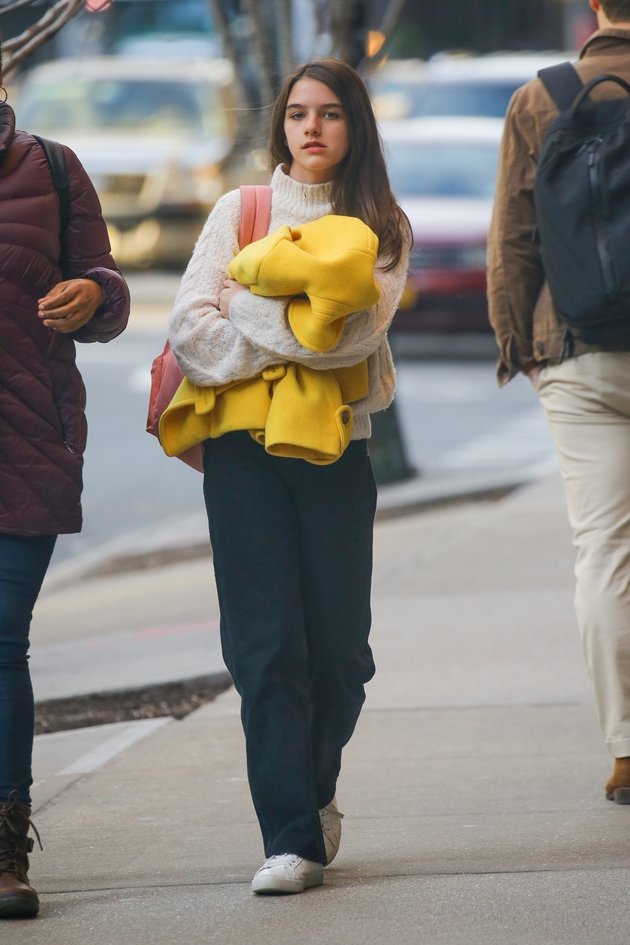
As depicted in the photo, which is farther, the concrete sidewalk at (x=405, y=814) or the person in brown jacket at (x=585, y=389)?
the person in brown jacket at (x=585, y=389)

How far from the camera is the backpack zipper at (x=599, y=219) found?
15.3ft

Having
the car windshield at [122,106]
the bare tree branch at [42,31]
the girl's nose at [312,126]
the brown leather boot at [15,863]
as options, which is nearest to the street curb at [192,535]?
the bare tree branch at [42,31]

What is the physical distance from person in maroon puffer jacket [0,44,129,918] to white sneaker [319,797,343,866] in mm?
661

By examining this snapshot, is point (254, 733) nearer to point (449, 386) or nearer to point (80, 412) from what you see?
point (80, 412)

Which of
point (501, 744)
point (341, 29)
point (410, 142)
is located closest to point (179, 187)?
point (410, 142)

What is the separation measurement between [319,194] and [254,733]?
1.19 meters

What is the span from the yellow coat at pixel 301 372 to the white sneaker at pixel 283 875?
34.3 inches

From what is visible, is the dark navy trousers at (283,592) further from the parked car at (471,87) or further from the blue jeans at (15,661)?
the parked car at (471,87)

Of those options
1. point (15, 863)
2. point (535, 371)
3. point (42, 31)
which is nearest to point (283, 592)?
point (15, 863)

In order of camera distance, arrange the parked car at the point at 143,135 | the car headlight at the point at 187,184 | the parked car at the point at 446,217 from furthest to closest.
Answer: the parked car at the point at 143,135 < the car headlight at the point at 187,184 < the parked car at the point at 446,217

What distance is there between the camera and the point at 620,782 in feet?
15.9

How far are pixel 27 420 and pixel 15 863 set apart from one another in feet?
3.14

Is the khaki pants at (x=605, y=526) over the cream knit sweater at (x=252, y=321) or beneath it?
beneath

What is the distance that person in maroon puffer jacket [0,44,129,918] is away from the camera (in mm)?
4113
